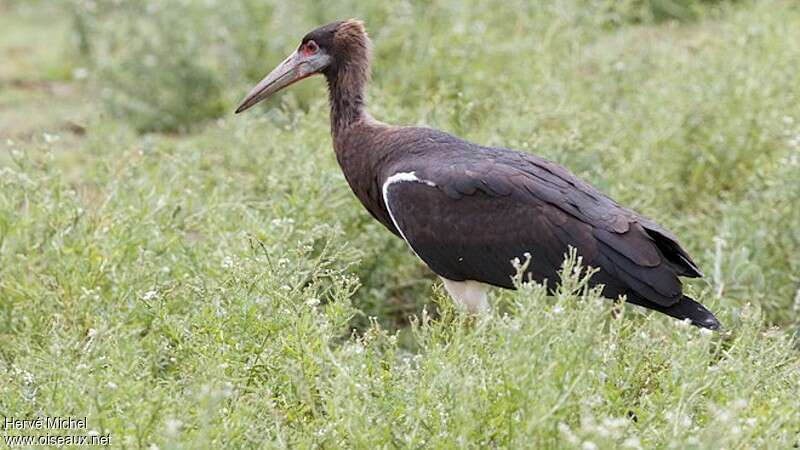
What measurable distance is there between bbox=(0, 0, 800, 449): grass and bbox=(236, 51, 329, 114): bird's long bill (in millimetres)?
306

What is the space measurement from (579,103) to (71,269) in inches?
121

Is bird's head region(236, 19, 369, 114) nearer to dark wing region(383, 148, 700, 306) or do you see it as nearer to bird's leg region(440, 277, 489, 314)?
dark wing region(383, 148, 700, 306)

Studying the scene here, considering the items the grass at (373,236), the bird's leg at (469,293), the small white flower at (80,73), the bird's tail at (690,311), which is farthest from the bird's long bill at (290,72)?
the small white flower at (80,73)

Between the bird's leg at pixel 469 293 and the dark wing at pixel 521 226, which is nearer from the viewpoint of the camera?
the dark wing at pixel 521 226

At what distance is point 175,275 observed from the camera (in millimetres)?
5156

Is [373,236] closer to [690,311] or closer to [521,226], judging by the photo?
[521,226]

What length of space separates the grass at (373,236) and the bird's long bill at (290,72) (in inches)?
12.1

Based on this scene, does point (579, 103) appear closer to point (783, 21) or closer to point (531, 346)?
point (783, 21)

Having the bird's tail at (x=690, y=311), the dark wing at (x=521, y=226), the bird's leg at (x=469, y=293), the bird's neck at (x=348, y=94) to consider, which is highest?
the bird's neck at (x=348, y=94)

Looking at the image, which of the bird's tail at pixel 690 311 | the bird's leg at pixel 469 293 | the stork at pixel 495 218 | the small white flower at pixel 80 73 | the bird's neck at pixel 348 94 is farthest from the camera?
the small white flower at pixel 80 73

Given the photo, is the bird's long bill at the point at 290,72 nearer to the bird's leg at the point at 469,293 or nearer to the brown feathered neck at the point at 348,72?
the brown feathered neck at the point at 348,72

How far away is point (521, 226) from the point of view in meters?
4.94


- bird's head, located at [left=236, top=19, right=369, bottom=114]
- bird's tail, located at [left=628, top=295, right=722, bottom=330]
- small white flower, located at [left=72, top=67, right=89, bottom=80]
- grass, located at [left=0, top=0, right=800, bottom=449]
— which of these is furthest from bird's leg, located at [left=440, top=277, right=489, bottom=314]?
small white flower, located at [left=72, top=67, right=89, bottom=80]

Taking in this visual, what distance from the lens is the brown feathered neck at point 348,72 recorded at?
5.70 meters
